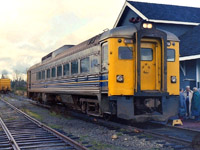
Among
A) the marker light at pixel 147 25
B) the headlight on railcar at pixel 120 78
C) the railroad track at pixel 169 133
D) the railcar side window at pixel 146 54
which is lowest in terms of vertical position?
the railroad track at pixel 169 133

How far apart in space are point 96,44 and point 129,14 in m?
10.8

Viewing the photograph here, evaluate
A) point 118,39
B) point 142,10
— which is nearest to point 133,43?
point 118,39

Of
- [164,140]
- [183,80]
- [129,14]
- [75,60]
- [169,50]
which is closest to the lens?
[164,140]

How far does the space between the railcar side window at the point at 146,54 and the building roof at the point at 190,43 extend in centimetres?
504

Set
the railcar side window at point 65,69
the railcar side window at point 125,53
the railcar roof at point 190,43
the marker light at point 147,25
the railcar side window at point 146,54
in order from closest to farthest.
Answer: the railcar side window at point 125,53 → the marker light at point 147,25 → the railcar side window at point 146,54 → the railcar side window at point 65,69 → the railcar roof at point 190,43

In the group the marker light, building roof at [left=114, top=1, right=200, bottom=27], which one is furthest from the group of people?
building roof at [left=114, top=1, right=200, bottom=27]

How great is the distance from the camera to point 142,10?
19.7m

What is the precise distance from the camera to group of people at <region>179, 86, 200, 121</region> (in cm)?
1162

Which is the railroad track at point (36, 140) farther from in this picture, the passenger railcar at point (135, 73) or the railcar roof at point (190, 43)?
the railcar roof at point (190, 43)

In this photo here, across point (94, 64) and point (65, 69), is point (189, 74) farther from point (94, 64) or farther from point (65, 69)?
point (94, 64)

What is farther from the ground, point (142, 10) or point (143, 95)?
point (142, 10)

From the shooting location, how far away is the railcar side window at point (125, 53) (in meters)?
9.62

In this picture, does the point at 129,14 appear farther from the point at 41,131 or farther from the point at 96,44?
the point at 41,131

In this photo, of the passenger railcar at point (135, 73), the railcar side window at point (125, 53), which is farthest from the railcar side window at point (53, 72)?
the railcar side window at point (125, 53)
